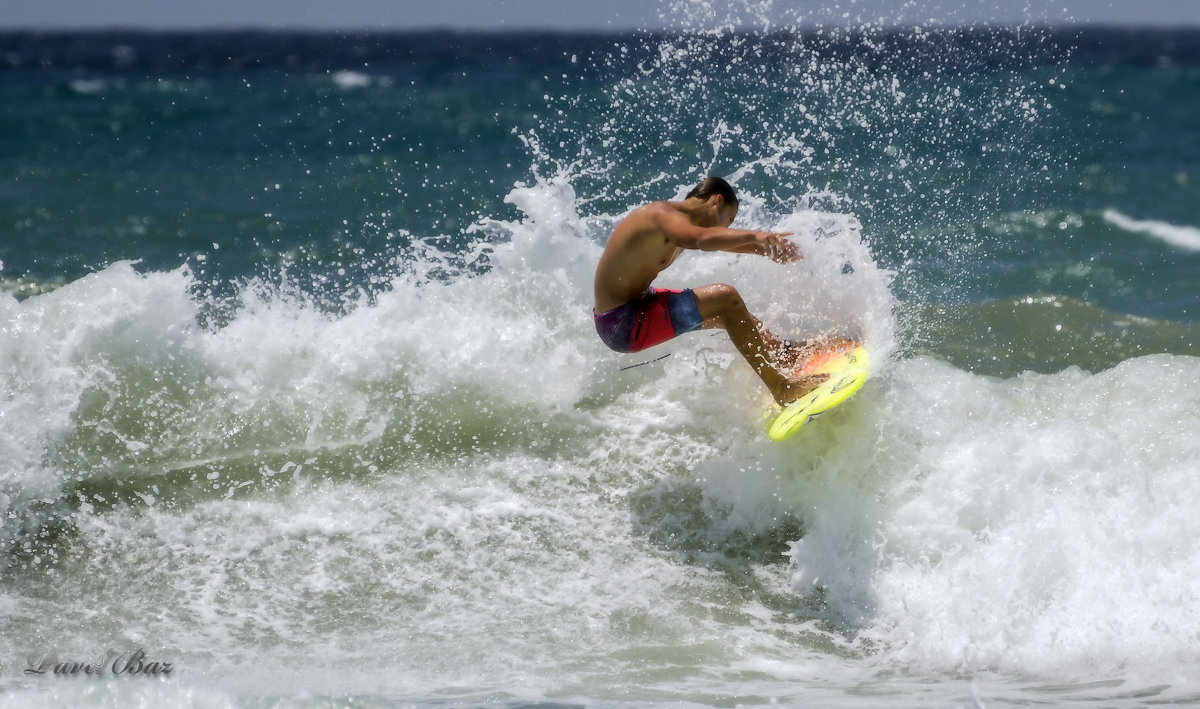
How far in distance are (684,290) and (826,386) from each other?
2.69 feet

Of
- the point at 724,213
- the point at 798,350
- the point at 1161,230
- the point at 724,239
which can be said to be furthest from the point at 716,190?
the point at 1161,230

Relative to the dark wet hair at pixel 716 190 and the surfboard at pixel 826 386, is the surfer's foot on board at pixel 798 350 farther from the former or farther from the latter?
the dark wet hair at pixel 716 190

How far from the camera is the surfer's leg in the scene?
5383 mm

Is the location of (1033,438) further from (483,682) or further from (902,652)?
(483,682)

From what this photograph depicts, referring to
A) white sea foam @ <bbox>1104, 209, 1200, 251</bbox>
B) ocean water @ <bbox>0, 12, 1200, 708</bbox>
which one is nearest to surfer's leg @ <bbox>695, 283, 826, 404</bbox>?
ocean water @ <bbox>0, 12, 1200, 708</bbox>

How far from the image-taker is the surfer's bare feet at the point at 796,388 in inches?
219

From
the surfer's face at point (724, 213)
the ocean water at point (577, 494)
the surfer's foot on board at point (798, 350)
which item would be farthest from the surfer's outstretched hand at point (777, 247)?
the surfer's foot on board at point (798, 350)

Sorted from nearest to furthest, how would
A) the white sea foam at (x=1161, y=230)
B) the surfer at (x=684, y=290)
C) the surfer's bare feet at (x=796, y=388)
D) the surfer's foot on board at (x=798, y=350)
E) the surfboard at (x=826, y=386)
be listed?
the surfer at (x=684, y=290)
the surfboard at (x=826, y=386)
the surfer's bare feet at (x=796, y=388)
the surfer's foot on board at (x=798, y=350)
the white sea foam at (x=1161, y=230)

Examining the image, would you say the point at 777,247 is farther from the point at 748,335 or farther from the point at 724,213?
the point at 748,335

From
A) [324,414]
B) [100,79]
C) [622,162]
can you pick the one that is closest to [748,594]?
[324,414]

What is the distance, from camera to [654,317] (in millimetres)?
5422

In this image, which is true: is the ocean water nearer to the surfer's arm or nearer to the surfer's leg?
the surfer's leg

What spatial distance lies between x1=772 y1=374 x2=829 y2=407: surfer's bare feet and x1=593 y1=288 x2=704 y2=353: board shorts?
1.78 ft

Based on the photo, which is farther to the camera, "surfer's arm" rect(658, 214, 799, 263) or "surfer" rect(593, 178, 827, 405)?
"surfer" rect(593, 178, 827, 405)
